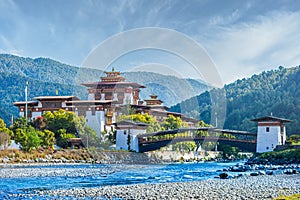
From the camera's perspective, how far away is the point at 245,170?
31.6m

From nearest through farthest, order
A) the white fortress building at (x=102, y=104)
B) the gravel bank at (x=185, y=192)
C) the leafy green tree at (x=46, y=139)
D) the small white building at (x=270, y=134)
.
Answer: the gravel bank at (x=185, y=192), the small white building at (x=270, y=134), the leafy green tree at (x=46, y=139), the white fortress building at (x=102, y=104)

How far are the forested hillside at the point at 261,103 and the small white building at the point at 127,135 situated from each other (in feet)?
98.7

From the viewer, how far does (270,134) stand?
46.5 m

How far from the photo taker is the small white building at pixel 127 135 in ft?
175

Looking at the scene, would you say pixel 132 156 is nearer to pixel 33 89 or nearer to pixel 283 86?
pixel 283 86

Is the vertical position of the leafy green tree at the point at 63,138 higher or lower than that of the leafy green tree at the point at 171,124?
lower

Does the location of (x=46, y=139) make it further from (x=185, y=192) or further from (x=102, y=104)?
(x=185, y=192)

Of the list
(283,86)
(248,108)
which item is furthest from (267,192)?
(283,86)

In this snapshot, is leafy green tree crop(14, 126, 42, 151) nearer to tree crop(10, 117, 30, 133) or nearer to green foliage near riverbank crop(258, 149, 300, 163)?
tree crop(10, 117, 30, 133)

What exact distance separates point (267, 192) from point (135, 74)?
62900 millimetres

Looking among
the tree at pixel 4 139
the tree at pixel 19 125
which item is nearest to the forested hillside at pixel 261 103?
the tree at pixel 19 125

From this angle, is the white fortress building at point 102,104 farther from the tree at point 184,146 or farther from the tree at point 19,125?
the tree at point 19,125

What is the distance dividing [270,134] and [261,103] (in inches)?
1892

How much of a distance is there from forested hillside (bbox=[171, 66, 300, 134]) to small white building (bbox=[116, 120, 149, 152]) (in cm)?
3008
